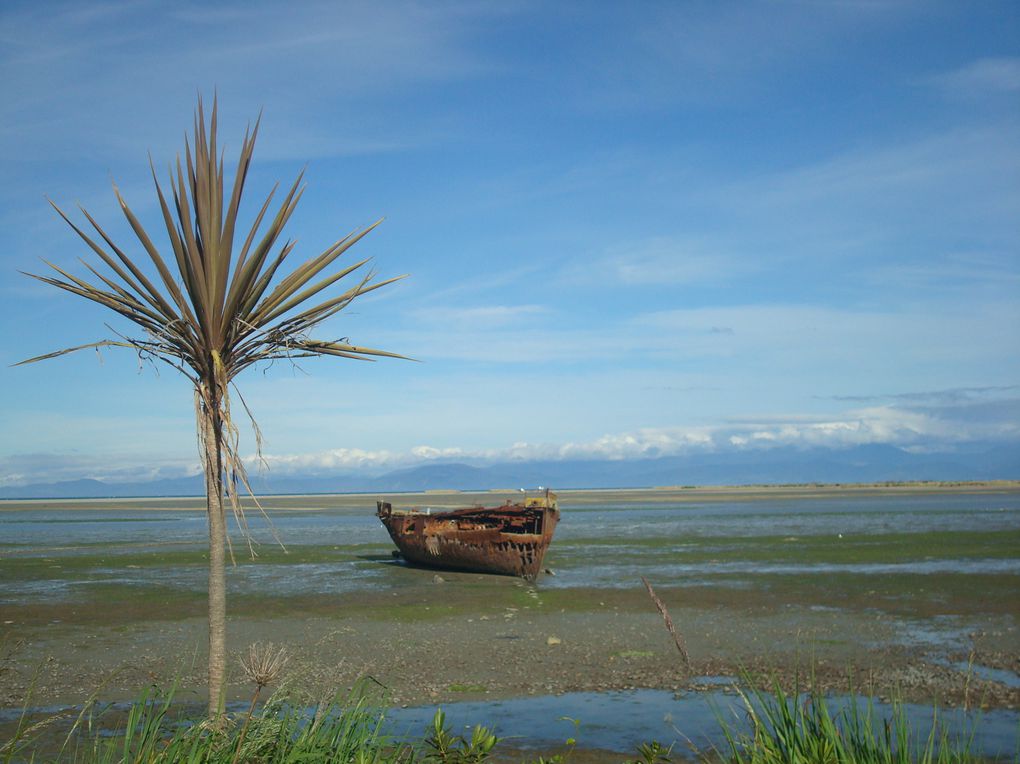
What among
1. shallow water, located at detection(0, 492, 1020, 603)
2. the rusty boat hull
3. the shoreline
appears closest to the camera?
shallow water, located at detection(0, 492, 1020, 603)

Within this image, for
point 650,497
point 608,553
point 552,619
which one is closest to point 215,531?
point 552,619

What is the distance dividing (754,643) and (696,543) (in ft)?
76.3

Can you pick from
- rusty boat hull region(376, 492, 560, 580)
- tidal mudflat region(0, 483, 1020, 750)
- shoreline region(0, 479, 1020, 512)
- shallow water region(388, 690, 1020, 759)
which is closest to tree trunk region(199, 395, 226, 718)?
tidal mudflat region(0, 483, 1020, 750)

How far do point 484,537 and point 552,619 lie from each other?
9.31 metres

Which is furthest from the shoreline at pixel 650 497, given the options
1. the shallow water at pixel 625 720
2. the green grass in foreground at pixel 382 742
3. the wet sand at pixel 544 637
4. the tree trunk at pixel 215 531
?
the green grass in foreground at pixel 382 742

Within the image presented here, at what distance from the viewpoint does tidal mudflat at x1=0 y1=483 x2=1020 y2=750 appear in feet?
43.5

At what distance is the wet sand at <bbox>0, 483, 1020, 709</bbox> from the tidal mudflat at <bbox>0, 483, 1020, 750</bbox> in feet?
0.21

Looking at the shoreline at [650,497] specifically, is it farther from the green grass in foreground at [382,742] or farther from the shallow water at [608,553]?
the green grass in foreground at [382,742]

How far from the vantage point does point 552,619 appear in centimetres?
1909

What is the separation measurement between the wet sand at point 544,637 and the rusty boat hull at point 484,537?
1588 millimetres

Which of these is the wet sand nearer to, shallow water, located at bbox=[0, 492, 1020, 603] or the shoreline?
shallow water, located at bbox=[0, 492, 1020, 603]

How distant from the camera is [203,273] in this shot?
6.67m

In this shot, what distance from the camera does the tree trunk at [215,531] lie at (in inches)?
259

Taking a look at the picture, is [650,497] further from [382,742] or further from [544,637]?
[382,742]
